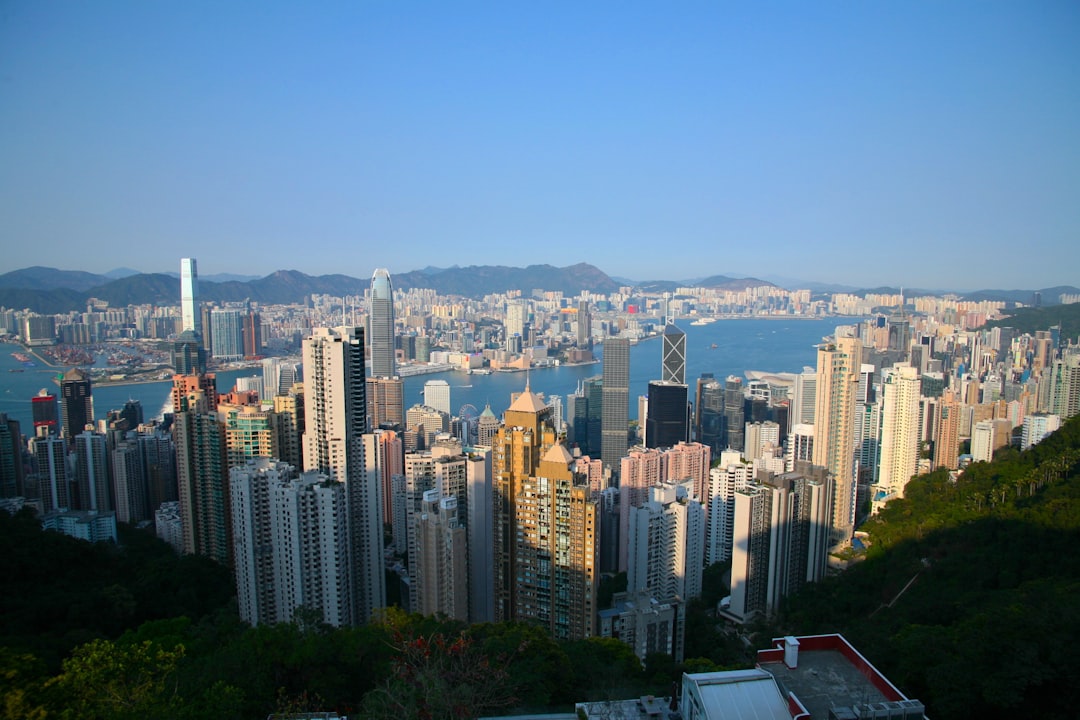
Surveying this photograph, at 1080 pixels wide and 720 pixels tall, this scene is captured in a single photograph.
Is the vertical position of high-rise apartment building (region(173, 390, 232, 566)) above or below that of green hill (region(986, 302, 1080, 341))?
below

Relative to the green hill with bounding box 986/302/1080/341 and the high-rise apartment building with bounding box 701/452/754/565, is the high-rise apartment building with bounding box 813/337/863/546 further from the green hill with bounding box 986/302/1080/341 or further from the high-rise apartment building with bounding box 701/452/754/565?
the green hill with bounding box 986/302/1080/341

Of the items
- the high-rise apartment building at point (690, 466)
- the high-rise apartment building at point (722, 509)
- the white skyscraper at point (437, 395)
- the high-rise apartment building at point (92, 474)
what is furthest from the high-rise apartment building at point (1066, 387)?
the high-rise apartment building at point (92, 474)

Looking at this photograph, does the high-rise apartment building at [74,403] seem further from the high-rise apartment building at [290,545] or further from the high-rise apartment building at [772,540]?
the high-rise apartment building at [772,540]

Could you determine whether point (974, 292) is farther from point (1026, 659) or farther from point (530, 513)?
point (1026, 659)

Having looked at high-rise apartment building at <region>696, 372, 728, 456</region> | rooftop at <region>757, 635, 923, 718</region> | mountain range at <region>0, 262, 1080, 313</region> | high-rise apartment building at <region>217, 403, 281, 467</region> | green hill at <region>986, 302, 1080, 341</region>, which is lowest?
high-rise apartment building at <region>696, 372, 728, 456</region>

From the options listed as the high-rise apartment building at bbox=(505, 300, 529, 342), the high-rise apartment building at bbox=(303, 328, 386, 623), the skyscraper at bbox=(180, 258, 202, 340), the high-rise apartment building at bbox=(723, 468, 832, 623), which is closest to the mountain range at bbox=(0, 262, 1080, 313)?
the skyscraper at bbox=(180, 258, 202, 340)

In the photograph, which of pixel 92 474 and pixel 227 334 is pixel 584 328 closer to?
pixel 227 334
